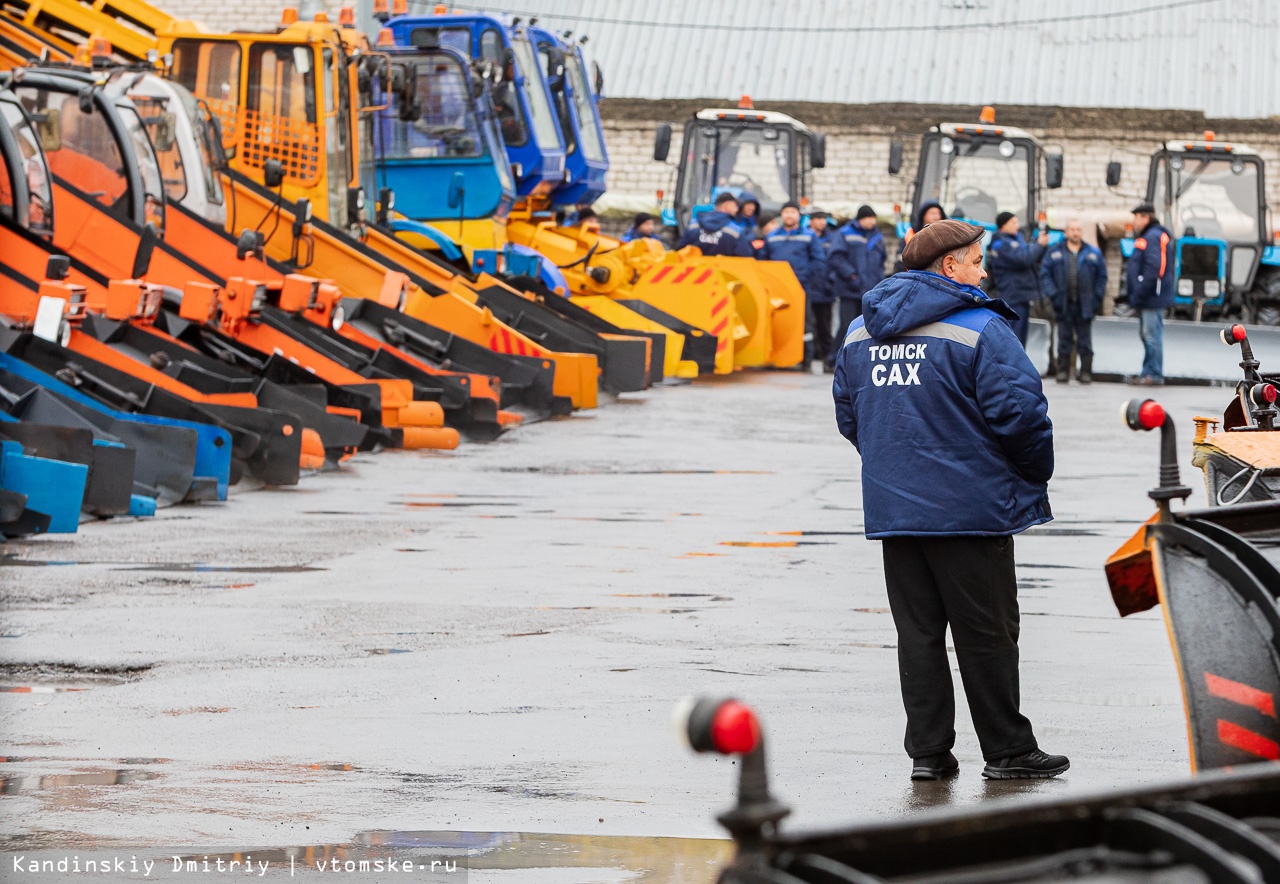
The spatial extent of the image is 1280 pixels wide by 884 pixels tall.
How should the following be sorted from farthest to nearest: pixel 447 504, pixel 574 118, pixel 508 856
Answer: pixel 574 118 → pixel 447 504 → pixel 508 856

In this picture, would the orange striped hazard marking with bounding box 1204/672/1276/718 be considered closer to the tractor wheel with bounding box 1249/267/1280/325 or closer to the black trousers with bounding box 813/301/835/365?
Result: the black trousers with bounding box 813/301/835/365

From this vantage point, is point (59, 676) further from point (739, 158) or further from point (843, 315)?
point (739, 158)

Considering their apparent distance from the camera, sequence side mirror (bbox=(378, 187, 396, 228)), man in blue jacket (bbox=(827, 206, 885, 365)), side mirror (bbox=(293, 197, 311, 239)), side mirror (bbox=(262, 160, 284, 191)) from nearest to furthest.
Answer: side mirror (bbox=(262, 160, 284, 191)), side mirror (bbox=(293, 197, 311, 239)), side mirror (bbox=(378, 187, 396, 228)), man in blue jacket (bbox=(827, 206, 885, 365))

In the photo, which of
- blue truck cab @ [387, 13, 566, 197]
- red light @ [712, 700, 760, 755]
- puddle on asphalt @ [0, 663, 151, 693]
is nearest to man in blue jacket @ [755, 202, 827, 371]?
blue truck cab @ [387, 13, 566, 197]

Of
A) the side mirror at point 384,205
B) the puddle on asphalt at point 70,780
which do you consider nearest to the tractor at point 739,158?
the side mirror at point 384,205

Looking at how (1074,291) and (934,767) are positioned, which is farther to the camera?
(1074,291)

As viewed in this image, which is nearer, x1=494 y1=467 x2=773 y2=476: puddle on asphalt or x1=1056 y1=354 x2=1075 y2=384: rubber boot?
x1=494 y1=467 x2=773 y2=476: puddle on asphalt

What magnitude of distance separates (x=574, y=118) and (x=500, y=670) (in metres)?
17.3

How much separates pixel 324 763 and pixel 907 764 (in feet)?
5.70

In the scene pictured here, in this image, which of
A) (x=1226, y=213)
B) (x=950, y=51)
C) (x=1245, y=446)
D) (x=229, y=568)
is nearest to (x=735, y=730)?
(x=1245, y=446)

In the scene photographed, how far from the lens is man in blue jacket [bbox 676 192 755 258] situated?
82.3 feet

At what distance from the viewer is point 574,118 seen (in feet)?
78.7

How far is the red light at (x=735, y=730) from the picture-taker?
229cm

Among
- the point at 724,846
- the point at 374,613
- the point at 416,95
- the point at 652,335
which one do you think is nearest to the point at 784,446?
the point at 652,335
